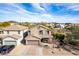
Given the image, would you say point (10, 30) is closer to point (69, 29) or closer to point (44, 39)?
point (44, 39)

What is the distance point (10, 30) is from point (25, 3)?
45 centimetres

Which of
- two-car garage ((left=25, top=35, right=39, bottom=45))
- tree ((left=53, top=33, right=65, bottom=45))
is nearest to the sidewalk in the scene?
two-car garage ((left=25, top=35, right=39, bottom=45))

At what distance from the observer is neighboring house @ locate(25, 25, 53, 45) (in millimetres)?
2568

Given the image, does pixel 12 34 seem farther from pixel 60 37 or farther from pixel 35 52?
pixel 60 37

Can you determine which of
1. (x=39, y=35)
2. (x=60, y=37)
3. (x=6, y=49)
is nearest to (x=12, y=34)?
(x=6, y=49)

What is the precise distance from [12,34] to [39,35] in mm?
397

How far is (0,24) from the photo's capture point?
253 cm

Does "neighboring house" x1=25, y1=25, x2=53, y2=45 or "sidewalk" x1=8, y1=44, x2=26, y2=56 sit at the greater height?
"neighboring house" x1=25, y1=25, x2=53, y2=45

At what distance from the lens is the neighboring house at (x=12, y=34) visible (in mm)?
2548

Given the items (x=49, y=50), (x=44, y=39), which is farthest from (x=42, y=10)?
(x=49, y=50)

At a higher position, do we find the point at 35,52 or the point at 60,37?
the point at 60,37

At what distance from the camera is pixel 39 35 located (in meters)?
2.59

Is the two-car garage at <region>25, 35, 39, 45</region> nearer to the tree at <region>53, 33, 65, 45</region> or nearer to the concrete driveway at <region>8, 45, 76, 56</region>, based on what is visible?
the concrete driveway at <region>8, 45, 76, 56</region>

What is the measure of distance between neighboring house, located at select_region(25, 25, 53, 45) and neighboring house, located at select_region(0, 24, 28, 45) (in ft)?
0.35
